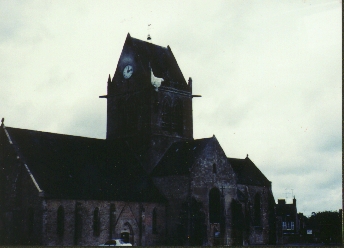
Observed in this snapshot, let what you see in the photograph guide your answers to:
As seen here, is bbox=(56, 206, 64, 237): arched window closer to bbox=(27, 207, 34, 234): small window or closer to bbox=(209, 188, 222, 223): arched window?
bbox=(27, 207, 34, 234): small window

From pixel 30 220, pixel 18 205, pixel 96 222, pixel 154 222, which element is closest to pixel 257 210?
pixel 154 222

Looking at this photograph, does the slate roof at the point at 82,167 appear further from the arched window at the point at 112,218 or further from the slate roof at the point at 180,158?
the slate roof at the point at 180,158

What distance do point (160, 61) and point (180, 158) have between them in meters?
13.4

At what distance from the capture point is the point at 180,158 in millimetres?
65688

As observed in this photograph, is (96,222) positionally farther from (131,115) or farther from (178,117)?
(178,117)

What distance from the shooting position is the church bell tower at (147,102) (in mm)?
68875

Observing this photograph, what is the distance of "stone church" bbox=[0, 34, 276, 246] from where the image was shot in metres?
54.9

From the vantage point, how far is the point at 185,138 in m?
72.1

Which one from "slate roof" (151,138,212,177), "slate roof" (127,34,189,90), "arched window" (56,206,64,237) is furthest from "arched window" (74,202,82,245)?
"slate roof" (127,34,189,90)

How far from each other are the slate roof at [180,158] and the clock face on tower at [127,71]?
10.0 metres

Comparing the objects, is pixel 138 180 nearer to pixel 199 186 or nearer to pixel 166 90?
pixel 199 186

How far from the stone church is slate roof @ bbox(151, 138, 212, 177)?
0.16 m

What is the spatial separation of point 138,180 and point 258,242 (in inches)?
689

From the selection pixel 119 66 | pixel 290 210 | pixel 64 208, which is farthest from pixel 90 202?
pixel 290 210
